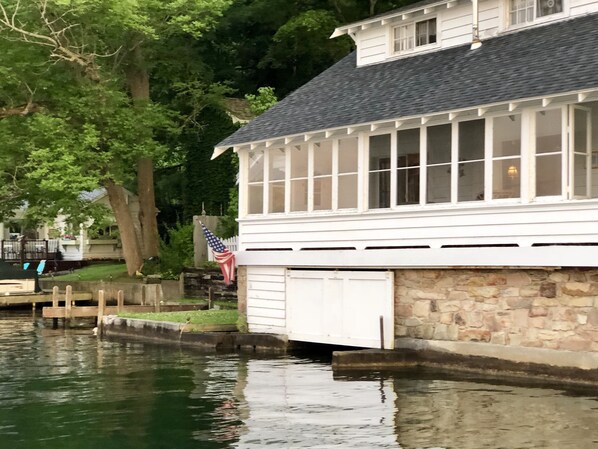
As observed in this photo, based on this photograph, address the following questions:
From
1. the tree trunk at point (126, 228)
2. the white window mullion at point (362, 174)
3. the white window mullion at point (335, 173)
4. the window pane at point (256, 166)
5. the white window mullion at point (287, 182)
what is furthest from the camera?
the tree trunk at point (126, 228)

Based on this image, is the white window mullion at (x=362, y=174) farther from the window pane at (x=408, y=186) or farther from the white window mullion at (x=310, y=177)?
the white window mullion at (x=310, y=177)

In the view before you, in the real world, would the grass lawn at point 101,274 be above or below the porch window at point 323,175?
below

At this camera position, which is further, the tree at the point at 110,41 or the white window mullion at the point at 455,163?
the tree at the point at 110,41

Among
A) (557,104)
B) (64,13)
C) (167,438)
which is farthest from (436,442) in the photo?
(64,13)

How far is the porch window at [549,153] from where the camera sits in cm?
1856

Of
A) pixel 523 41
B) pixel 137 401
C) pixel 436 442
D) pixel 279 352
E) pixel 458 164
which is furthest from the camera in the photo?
pixel 279 352

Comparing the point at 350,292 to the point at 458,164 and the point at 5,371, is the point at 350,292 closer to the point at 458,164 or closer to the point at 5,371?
the point at 458,164

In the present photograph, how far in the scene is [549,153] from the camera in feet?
61.2

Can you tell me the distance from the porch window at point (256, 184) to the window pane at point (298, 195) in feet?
4.07

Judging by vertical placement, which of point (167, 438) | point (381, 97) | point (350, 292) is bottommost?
point (167, 438)

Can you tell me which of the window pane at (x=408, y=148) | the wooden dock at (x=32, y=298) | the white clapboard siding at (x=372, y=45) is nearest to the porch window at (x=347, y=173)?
the window pane at (x=408, y=148)

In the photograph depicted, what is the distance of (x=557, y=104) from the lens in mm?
18469

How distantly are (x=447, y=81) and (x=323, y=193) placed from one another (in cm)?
392

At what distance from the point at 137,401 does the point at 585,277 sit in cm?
831
